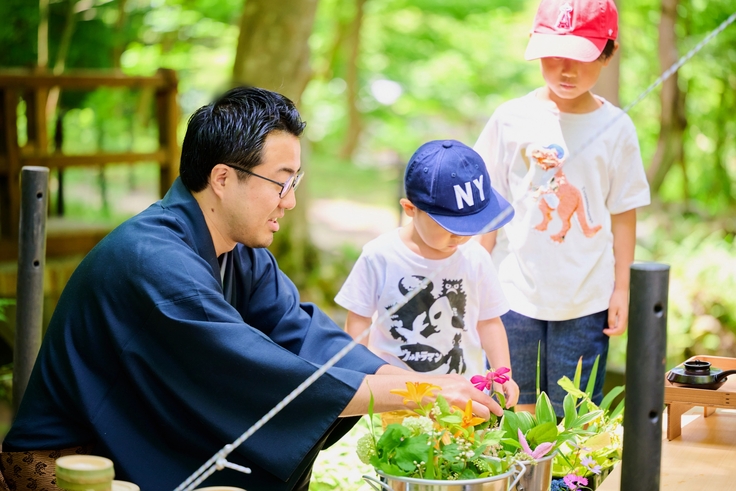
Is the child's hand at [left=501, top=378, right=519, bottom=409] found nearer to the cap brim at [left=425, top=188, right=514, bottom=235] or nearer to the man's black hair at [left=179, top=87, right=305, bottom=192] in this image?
the cap brim at [left=425, top=188, right=514, bottom=235]

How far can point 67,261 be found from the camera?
6.54 meters

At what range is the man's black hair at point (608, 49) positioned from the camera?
3008 mm

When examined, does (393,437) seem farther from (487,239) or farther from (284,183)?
(487,239)

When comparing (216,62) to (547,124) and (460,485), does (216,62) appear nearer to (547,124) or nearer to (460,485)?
(547,124)

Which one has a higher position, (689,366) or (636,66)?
(636,66)

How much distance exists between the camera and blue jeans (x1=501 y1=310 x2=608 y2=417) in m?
3.13

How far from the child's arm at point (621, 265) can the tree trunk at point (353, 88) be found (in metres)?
14.4

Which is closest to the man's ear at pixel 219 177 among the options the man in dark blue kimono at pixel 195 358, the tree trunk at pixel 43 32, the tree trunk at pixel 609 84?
the man in dark blue kimono at pixel 195 358

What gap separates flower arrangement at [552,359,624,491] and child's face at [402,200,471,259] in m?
0.56

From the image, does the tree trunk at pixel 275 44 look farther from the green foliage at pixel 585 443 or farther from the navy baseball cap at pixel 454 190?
the green foliage at pixel 585 443

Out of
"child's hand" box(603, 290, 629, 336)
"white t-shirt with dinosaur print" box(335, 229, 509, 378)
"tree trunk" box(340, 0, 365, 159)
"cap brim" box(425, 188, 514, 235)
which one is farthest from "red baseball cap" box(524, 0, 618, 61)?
"tree trunk" box(340, 0, 365, 159)

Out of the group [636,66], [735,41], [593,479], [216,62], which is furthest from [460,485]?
[216,62]

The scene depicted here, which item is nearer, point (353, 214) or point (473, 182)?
point (473, 182)

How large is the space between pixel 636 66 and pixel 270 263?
11972mm
